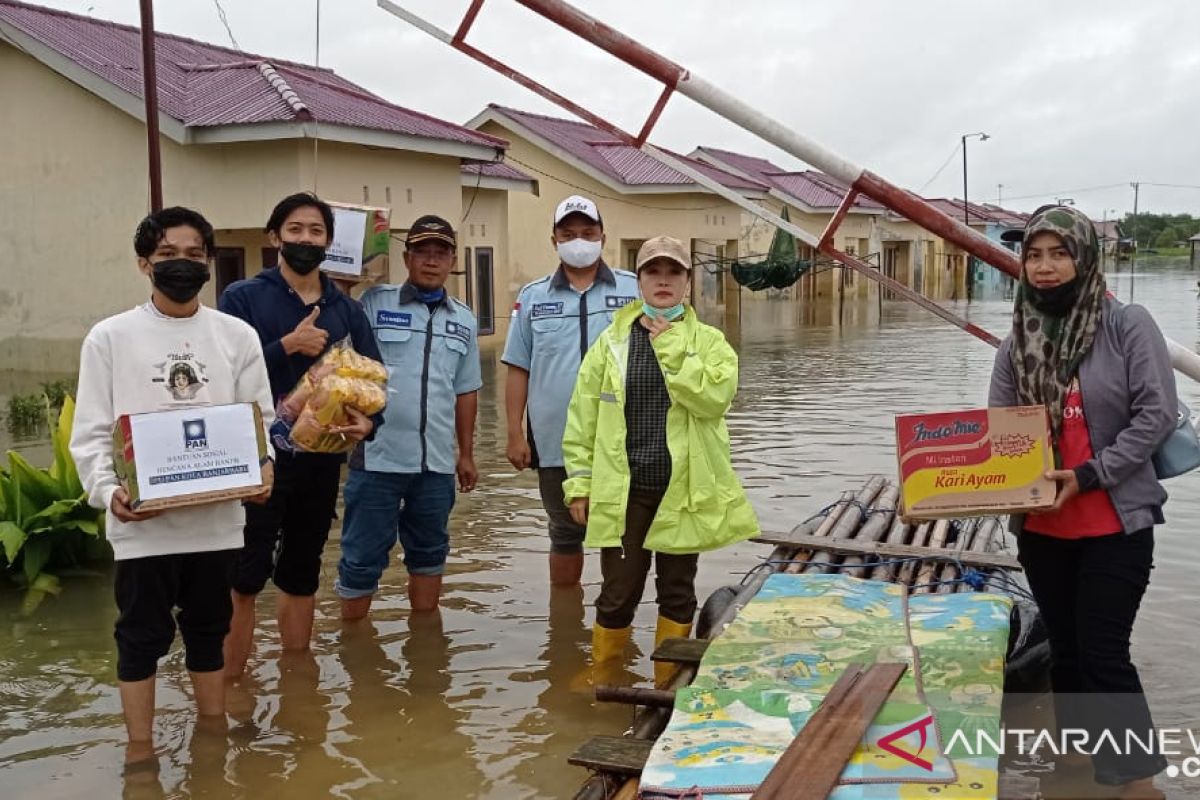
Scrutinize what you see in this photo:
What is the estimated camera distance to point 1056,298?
150 inches

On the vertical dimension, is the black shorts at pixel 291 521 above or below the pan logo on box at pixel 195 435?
below

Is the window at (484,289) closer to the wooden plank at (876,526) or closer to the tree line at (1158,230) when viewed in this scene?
the wooden plank at (876,526)

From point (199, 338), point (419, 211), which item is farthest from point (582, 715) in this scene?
point (419, 211)

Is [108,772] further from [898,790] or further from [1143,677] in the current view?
[1143,677]

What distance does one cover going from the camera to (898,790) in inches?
130

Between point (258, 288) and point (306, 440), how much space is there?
0.75m

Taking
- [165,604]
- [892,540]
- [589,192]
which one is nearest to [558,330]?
[892,540]

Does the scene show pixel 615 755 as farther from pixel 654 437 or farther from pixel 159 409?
pixel 159 409

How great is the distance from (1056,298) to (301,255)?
277 cm

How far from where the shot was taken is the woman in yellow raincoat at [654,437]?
15.6 feet

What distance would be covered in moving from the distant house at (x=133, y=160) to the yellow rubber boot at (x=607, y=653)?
29.5 feet

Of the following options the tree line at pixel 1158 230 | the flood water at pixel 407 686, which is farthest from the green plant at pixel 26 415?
the tree line at pixel 1158 230

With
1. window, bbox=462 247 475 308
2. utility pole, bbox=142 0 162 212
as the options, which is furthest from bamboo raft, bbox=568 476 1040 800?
window, bbox=462 247 475 308

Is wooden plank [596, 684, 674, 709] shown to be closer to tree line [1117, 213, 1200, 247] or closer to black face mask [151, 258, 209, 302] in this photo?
black face mask [151, 258, 209, 302]
